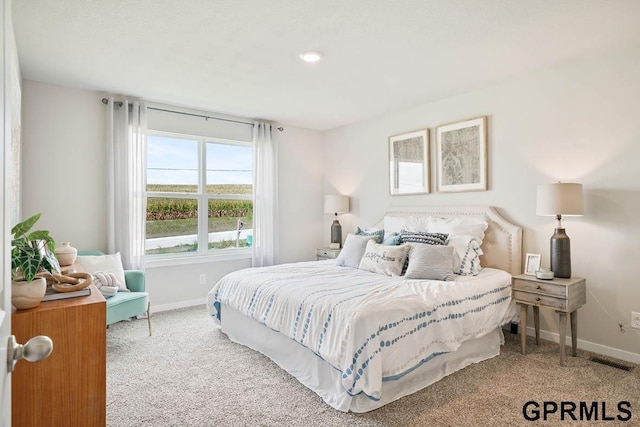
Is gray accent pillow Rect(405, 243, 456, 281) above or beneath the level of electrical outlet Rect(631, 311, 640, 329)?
above

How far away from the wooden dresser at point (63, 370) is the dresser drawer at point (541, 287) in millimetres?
2968

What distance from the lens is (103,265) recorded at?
3.50 meters

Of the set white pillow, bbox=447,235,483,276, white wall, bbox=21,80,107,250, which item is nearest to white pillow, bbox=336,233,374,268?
white pillow, bbox=447,235,483,276

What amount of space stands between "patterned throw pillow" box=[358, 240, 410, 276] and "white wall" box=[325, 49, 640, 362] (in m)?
1.09

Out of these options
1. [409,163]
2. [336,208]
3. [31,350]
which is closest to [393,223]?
[409,163]

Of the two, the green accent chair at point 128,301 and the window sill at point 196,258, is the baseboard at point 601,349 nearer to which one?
the window sill at point 196,258

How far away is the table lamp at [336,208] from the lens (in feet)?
16.8

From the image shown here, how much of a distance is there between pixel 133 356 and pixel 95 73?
2537mm

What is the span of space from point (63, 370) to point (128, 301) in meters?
1.79

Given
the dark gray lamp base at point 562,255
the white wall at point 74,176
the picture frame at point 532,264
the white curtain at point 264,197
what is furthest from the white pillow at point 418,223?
the white wall at point 74,176

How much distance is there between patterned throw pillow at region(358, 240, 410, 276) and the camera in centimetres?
331

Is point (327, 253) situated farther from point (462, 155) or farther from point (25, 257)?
point (25, 257)

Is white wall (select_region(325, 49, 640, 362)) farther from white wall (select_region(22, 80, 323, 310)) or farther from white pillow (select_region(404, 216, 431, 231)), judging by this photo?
white wall (select_region(22, 80, 323, 310))

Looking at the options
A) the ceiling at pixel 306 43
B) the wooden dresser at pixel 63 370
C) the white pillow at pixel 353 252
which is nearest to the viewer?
the wooden dresser at pixel 63 370
